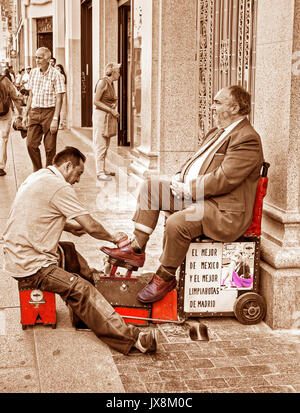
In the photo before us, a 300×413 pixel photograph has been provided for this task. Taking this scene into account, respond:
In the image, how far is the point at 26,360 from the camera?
4.19 m

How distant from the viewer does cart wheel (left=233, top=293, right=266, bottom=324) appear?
4840mm

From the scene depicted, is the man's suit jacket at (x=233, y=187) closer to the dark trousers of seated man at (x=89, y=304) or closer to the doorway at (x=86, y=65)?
the dark trousers of seated man at (x=89, y=304)

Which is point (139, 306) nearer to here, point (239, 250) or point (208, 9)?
point (239, 250)

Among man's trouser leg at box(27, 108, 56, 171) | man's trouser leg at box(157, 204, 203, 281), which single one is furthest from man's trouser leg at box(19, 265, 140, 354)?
man's trouser leg at box(27, 108, 56, 171)

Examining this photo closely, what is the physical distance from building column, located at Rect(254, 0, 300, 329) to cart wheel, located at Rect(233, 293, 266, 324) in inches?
2.4

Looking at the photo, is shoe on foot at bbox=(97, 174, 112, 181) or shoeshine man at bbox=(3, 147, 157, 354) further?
shoe on foot at bbox=(97, 174, 112, 181)

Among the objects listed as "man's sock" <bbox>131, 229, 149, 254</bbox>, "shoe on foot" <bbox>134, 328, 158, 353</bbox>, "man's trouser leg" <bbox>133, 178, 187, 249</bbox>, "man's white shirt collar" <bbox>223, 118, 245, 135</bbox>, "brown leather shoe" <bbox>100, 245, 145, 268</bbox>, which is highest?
"man's white shirt collar" <bbox>223, 118, 245, 135</bbox>

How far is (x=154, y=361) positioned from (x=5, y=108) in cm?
746

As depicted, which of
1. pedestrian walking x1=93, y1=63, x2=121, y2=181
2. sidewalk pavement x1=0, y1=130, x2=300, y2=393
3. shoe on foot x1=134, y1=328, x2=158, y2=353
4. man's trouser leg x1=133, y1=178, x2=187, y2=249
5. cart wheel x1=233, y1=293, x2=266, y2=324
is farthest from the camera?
pedestrian walking x1=93, y1=63, x2=121, y2=181

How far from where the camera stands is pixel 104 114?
10477mm

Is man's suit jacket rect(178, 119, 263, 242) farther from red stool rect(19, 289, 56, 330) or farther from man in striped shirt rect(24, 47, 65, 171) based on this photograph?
man in striped shirt rect(24, 47, 65, 171)

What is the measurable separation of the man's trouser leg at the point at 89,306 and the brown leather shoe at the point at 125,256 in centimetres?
58

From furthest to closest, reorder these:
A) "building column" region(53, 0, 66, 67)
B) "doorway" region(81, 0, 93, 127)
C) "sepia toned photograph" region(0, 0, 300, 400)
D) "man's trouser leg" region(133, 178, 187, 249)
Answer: "building column" region(53, 0, 66, 67)
"doorway" region(81, 0, 93, 127)
"man's trouser leg" region(133, 178, 187, 249)
"sepia toned photograph" region(0, 0, 300, 400)
